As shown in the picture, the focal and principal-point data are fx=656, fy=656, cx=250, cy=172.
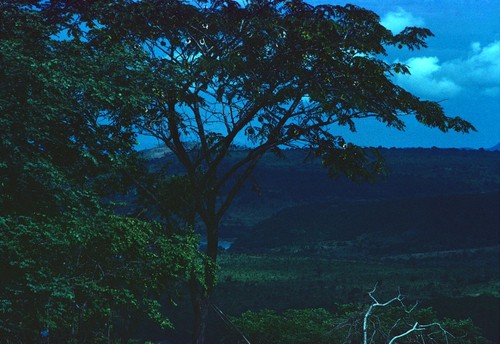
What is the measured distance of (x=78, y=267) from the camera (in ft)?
44.9

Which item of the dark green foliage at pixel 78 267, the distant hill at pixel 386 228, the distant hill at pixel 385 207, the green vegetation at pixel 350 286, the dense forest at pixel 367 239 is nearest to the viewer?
the dark green foliage at pixel 78 267

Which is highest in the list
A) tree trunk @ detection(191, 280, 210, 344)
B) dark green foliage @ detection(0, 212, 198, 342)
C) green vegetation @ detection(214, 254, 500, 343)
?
dark green foliage @ detection(0, 212, 198, 342)

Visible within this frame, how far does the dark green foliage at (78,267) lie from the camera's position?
1155 cm

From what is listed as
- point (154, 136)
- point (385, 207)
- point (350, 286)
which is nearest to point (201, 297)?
point (154, 136)

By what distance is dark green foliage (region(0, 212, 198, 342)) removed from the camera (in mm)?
11547

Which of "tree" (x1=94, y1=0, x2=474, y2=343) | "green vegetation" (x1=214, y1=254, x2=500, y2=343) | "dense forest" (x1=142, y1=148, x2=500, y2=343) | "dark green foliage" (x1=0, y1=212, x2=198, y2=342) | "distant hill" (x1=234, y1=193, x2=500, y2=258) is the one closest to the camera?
"dark green foliage" (x1=0, y1=212, x2=198, y2=342)

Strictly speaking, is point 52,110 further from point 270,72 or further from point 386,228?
point 386,228

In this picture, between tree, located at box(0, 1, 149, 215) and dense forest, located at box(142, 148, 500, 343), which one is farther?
dense forest, located at box(142, 148, 500, 343)

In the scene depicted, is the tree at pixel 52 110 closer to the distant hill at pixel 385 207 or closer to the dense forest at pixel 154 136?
the dense forest at pixel 154 136

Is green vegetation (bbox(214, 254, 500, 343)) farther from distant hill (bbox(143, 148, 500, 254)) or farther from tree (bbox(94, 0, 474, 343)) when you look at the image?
tree (bbox(94, 0, 474, 343))

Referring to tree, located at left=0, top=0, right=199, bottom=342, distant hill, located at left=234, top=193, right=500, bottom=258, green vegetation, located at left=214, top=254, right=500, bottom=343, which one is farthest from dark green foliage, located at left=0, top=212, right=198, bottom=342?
distant hill, located at left=234, top=193, right=500, bottom=258

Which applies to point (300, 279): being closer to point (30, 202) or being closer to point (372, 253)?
point (372, 253)

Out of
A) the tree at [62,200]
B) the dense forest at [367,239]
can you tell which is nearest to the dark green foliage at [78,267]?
the tree at [62,200]

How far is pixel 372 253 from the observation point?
9531cm
